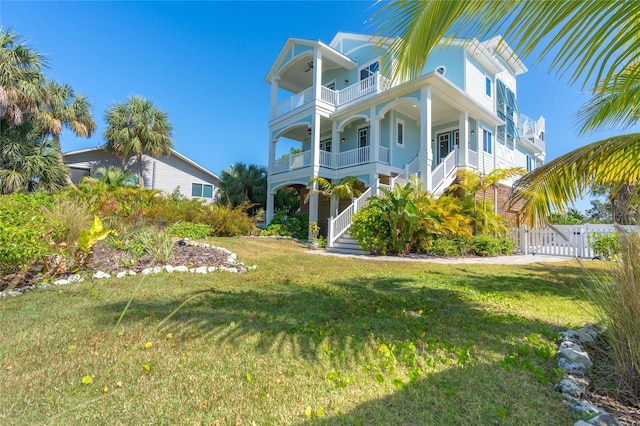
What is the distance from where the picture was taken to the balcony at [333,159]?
588 inches

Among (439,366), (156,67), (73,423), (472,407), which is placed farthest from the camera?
(156,67)


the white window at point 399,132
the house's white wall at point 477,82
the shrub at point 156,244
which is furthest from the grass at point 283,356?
the house's white wall at point 477,82

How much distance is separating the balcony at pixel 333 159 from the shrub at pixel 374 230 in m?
3.91

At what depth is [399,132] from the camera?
16.3m

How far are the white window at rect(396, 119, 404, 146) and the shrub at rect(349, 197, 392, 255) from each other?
611 cm

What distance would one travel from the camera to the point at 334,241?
12625mm

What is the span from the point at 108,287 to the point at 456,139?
15.9m

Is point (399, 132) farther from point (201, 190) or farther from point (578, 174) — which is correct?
point (201, 190)

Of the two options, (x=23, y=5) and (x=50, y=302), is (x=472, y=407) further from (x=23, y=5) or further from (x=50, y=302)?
(x=23, y=5)

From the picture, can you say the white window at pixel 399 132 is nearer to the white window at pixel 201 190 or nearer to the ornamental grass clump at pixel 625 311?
the ornamental grass clump at pixel 625 311

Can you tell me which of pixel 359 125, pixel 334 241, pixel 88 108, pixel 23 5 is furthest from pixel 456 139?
pixel 88 108

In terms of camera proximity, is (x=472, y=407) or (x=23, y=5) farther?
(x=23, y=5)

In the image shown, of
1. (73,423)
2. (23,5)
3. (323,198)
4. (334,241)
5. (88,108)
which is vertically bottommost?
(73,423)

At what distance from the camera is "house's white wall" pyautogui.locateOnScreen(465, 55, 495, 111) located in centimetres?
1630
